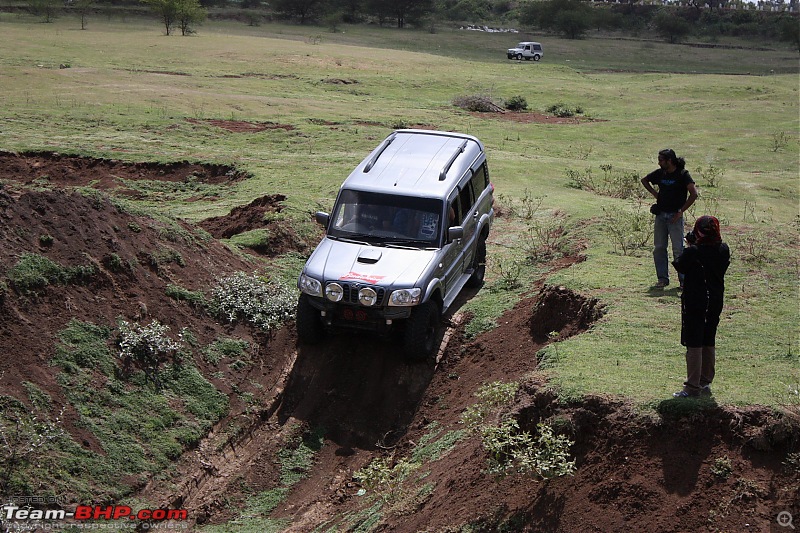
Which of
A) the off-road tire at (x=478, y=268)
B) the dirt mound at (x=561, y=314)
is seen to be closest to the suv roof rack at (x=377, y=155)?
the off-road tire at (x=478, y=268)

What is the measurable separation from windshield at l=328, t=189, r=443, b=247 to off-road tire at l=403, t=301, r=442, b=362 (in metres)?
1.13

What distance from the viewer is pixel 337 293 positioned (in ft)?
34.9

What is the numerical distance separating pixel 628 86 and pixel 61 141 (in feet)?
114

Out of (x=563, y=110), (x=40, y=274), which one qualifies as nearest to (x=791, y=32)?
(x=563, y=110)

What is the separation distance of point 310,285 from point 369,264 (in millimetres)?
854

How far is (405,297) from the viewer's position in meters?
10.7

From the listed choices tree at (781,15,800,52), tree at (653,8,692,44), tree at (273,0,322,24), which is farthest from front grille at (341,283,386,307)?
tree at (653,8,692,44)

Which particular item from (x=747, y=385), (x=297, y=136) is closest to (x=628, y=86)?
(x=297, y=136)

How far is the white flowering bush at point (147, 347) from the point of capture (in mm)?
10008

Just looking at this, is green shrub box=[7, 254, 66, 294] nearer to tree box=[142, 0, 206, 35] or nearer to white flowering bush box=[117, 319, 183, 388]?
white flowering bush box=[117, 319, 183, 388]

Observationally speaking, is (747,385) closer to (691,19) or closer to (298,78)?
(298,78)

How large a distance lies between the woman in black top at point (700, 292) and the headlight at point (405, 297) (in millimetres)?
3969

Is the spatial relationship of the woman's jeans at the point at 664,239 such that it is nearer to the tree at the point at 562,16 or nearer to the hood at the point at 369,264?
the hood at the point at 369,264

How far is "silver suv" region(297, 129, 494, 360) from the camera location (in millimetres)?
10734
